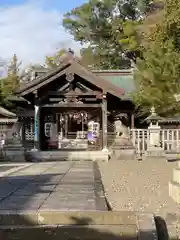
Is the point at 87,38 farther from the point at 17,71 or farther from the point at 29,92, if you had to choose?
the point at 29,92

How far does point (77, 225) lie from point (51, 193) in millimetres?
2893

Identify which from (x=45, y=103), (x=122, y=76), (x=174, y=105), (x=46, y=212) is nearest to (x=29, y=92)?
(x=45, y=103)

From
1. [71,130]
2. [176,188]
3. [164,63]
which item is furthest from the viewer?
[71,130]

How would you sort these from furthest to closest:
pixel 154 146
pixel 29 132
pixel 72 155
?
pixel 29 132 < pixel 154 146 < pixel 72 155

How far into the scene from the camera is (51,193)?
9.69 metres

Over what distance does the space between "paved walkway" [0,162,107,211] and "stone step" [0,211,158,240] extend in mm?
493

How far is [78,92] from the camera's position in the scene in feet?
77.9

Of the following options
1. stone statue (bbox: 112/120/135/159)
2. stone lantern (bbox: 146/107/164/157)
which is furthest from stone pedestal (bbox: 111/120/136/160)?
stone lantern (bbox: 146/107/164/157)

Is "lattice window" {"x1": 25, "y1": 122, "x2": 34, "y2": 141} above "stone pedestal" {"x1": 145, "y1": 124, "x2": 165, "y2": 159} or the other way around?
above

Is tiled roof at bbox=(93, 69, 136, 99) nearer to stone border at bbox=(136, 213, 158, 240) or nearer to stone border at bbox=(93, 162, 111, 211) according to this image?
stone border at bbox=(93, 162, 111, 211)

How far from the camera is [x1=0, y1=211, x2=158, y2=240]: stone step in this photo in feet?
22.2

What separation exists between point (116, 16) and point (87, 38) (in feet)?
12.2

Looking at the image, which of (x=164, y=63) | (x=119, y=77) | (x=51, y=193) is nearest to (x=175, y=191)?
(x=51, y=193)

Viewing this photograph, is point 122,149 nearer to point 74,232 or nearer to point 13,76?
point 74,232
